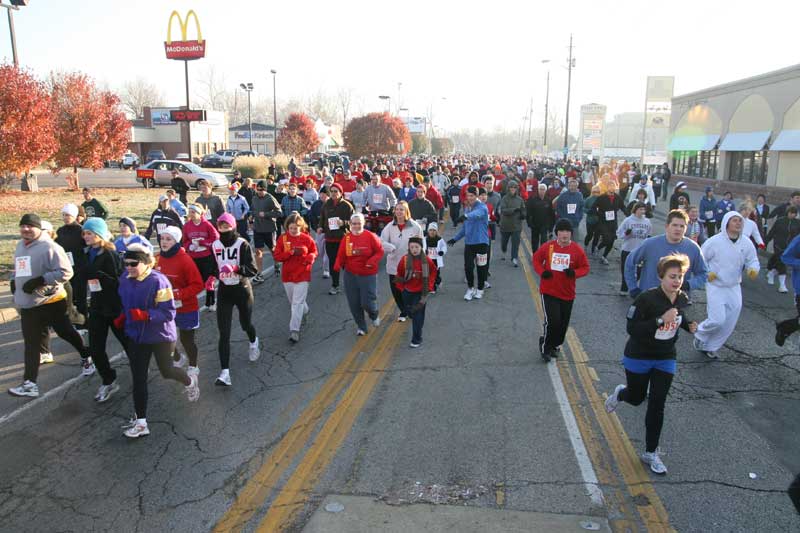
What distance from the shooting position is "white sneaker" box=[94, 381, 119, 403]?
6320mm

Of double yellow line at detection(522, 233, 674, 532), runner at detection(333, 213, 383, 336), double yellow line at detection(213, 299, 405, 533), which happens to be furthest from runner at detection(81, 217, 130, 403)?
double yellow line at detection(522, 233, 674, 532)

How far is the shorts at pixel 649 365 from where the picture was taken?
4.90 metres

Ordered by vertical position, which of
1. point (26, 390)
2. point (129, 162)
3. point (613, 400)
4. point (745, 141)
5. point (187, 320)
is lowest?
point (26, 390)

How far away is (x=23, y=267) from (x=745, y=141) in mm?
33807

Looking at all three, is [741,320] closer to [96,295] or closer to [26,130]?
[96,295]

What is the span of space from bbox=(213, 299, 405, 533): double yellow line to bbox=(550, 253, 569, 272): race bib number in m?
2.27

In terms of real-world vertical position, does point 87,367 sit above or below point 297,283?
below

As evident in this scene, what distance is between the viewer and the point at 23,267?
20.9 feet

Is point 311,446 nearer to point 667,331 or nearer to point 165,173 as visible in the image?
point 667,331

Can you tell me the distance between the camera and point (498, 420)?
18.7ft

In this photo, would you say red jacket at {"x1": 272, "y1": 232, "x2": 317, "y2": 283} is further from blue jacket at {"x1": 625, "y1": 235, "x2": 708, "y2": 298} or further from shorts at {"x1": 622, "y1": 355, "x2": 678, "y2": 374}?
shorts at {"x1": 622, "y1": 355, "x2": 678, "y2": 374}

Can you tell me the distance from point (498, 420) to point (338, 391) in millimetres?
1727

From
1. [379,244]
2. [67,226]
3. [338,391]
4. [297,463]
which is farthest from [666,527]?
[67,226]

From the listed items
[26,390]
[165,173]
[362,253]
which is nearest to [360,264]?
[362,253]
